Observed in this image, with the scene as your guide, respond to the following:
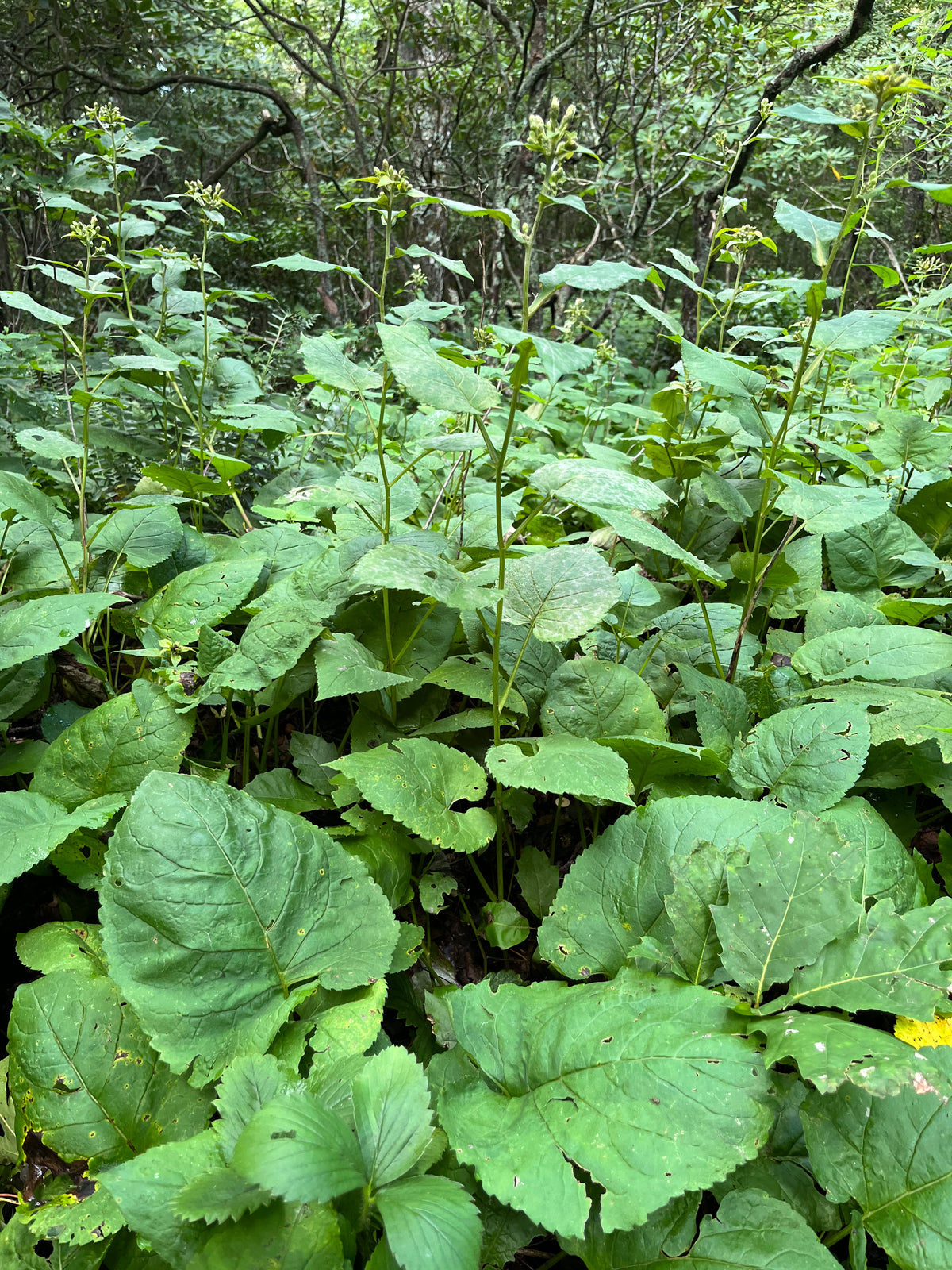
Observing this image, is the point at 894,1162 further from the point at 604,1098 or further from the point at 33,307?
the point at 33,307

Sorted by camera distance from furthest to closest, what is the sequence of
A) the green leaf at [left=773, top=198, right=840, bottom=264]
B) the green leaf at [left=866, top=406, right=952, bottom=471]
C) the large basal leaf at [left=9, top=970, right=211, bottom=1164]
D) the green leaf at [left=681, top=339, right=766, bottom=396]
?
the green leaf at [left=866, top=406, right=952, bottom=471]
the green leaf at [left=681, top=339, right=766, bottom=396]
the green leaf at [left=773, top=198, right=840, bottom=264]
the large basal leaf at [left=9, top=970, right=211, bottom=1164]

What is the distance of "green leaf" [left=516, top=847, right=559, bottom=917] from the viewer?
1409mm

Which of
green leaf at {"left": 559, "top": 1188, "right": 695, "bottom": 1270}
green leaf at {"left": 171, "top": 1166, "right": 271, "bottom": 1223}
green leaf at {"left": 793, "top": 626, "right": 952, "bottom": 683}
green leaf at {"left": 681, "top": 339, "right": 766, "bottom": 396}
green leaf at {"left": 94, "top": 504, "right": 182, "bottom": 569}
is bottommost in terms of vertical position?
green leaf at {"left": 559, "top": 1188, "right": 695, "bottom": 1270}

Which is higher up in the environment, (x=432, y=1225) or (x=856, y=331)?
(x=856, y=331)

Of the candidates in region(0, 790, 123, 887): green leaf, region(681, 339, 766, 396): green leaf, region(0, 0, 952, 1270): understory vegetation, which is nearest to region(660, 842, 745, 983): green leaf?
region(0, 0, 952, 1270): understory vegetation

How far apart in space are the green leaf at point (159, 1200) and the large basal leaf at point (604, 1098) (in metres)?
0.30

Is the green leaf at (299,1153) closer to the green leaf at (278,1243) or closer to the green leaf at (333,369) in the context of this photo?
the green leaf at (278,1243)

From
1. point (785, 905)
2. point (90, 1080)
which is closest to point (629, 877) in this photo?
point (785, 905)

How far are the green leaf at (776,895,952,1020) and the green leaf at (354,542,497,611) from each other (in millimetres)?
716

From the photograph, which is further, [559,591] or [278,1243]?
[559,591]

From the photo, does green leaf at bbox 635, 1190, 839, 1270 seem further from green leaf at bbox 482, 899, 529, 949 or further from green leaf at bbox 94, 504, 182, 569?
green leaf at bbox 94, 504, 182, 569

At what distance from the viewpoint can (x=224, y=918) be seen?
1062 millimetres

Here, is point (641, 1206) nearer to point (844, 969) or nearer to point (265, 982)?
point (844, 969)

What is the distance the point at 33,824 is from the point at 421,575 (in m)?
0.79
